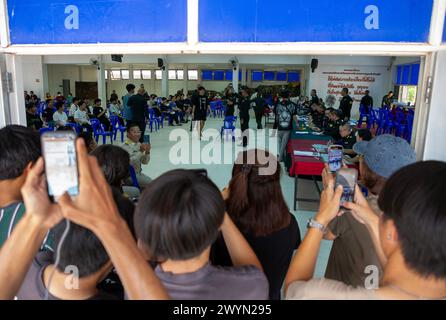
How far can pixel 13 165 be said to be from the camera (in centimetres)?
112

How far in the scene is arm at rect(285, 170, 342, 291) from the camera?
3.36 ft

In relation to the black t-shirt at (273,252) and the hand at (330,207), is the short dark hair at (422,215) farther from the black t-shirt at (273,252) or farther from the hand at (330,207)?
the black t-shirt at (273,252)

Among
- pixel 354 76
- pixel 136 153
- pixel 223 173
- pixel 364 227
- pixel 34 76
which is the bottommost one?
pixel 223 173

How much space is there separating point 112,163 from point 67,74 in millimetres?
20239

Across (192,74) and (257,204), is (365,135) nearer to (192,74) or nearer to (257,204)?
(257,204)

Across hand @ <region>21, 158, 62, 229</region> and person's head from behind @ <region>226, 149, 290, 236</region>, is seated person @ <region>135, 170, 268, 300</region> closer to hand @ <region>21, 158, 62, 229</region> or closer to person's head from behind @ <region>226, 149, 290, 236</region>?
hand @ <region>21, 158, 62, 229</region>

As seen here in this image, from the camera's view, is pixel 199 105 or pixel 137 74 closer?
pixel 199 105

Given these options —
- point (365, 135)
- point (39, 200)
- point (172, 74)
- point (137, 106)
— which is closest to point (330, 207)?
point (39, 200)

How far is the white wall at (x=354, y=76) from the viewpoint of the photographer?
14.3m

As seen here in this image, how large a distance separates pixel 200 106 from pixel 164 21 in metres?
7.18

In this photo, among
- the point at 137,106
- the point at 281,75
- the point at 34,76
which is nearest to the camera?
the point at 137,106

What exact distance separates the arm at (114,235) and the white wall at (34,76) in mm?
18707

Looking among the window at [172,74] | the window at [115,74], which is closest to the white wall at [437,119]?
the window at [172,74]

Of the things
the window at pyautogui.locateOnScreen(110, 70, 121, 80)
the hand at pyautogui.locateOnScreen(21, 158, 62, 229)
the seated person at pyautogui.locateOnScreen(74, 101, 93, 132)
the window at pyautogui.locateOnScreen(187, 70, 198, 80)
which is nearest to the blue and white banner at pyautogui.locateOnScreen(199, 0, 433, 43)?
the hand at pyautogui.locateOnScreen(21, 158, 62, 229)
